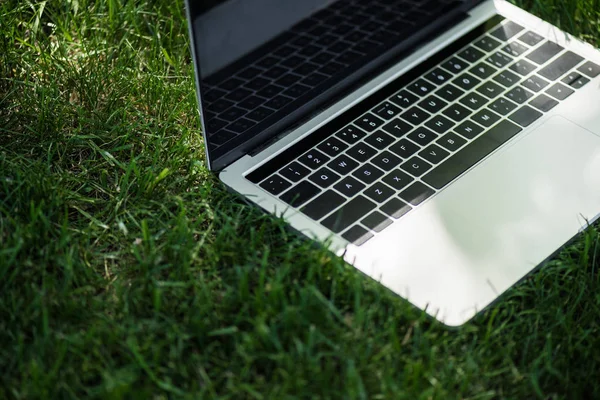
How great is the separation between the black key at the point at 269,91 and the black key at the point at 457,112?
0.34m

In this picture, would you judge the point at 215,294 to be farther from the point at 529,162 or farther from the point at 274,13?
the point at 529,162

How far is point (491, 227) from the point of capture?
1.31 meters

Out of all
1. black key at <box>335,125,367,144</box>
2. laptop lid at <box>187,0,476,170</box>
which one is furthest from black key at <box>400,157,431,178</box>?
laptop lid at <box>187,0,476,170</box>

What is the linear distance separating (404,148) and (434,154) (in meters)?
0.06

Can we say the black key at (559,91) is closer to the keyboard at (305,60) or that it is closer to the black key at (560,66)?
the black key at (560,66)

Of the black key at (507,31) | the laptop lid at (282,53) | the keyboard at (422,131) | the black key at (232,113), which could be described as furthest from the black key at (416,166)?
the black key at (507,31)

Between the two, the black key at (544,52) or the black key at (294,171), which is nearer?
the black key at (294,171)

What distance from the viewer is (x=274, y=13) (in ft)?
4.27

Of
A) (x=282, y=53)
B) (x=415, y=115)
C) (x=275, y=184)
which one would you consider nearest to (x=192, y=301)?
(x=275, y=184)

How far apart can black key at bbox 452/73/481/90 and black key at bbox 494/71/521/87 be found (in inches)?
1.7

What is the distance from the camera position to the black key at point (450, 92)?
5.03ft

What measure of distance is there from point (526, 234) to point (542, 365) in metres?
0.22

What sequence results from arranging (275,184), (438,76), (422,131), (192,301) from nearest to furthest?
(192,301) → (275,184) → (422,131) → (438,76)

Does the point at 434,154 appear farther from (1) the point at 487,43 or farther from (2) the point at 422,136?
(1) the point at 487,43
